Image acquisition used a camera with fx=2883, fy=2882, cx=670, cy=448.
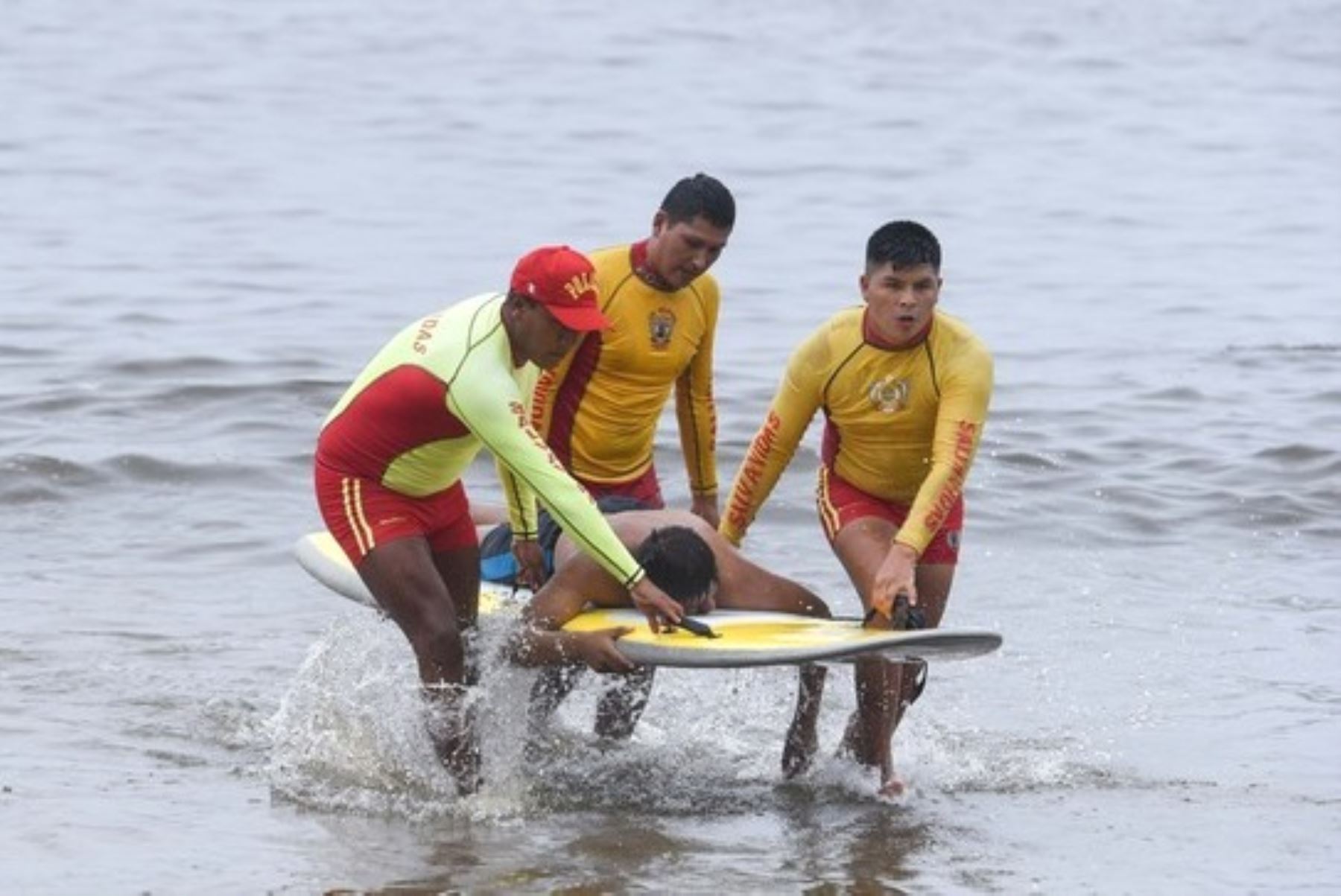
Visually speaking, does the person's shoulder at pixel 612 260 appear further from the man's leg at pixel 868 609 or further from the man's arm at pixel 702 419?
the man's leg at pixel 868 609

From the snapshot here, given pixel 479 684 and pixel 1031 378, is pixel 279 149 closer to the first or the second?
pixel 1031 378

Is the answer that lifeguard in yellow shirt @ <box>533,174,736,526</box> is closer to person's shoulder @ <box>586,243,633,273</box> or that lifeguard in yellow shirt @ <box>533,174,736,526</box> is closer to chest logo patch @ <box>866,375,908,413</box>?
person's shoulder @ <box>586,243,633,273</box>

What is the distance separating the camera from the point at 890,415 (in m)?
9.89

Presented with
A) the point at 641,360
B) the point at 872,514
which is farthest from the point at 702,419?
the point at 872,514

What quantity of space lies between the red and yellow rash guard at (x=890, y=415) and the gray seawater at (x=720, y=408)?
1.12 metres

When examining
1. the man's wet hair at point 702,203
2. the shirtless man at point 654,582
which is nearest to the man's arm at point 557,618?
the shirtless man at point 654,582

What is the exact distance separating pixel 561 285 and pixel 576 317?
12cm

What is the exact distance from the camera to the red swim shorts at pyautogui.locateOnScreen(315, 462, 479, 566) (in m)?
9.52

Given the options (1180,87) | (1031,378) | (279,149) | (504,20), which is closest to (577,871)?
(1031,378)

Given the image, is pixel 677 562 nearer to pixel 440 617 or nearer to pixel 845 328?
pixel 440 617

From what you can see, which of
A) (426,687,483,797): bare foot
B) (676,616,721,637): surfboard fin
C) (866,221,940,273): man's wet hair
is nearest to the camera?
(676,616,721,637): surfboard fin

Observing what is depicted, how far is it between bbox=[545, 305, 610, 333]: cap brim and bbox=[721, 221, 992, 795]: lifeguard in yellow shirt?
0.99 meters

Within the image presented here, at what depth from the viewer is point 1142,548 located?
15.1 metres

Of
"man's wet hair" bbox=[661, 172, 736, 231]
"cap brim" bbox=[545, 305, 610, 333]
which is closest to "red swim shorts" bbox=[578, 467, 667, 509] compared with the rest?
"man's wet hair" bbox=[661, 172, 736, 231]
